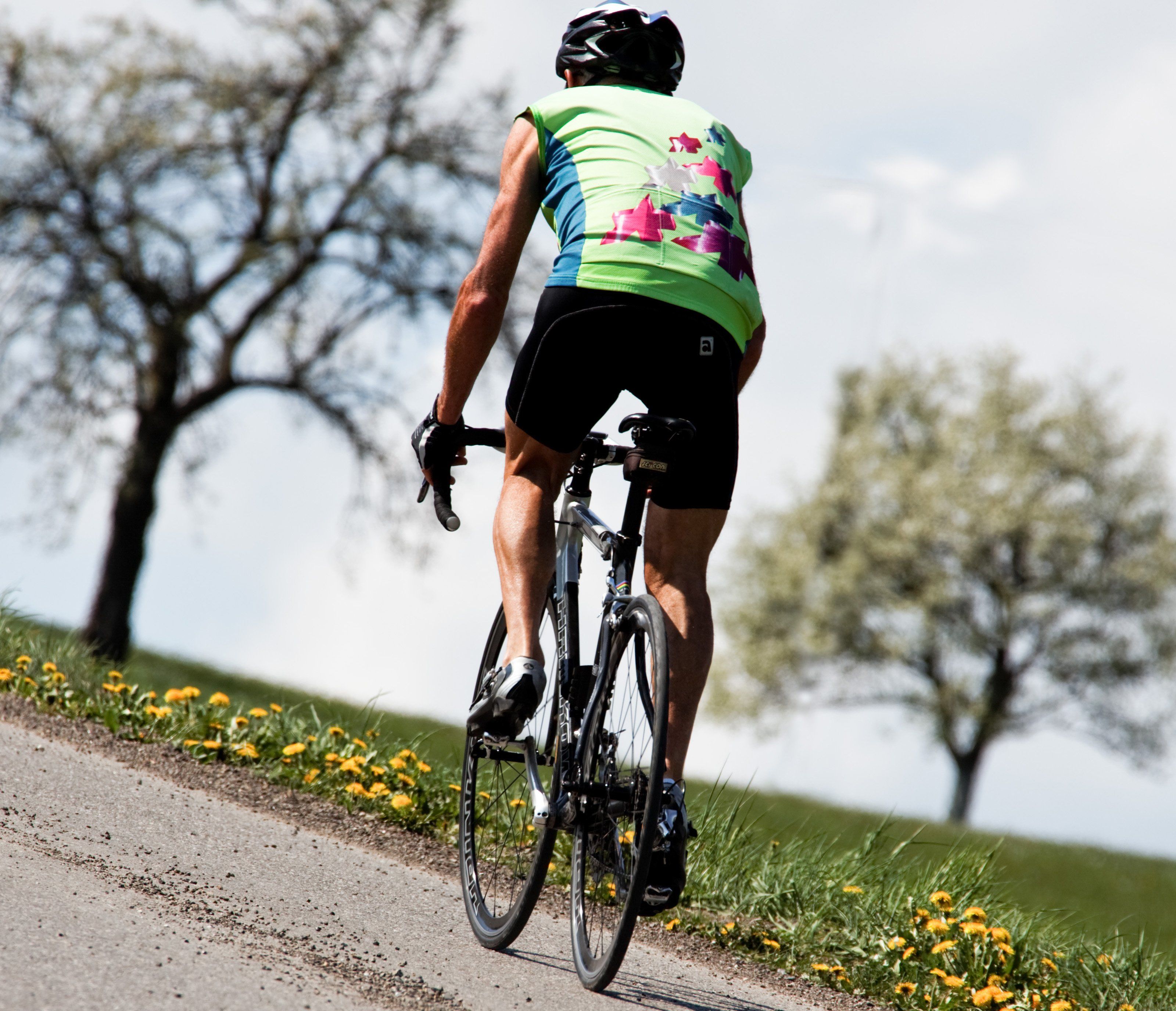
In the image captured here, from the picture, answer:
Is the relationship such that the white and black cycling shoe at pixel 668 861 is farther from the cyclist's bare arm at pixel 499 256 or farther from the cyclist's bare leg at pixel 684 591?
the cyclist's bare arm at pixel 499 256

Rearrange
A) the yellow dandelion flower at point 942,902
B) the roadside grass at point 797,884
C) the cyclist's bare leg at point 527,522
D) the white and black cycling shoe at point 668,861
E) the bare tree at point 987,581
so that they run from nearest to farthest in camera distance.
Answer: the white and black cycling shoe at point 668,861
the cyclist's bare leg at point 527,522
the roadside grass at point 797,884
the yellow dandelion flower at point 942,902
the bare tree at point 987,581

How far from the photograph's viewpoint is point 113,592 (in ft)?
51.7

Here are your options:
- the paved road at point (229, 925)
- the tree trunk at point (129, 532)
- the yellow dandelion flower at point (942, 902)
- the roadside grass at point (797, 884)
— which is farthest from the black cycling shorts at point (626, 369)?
the tree trunk at point (129, 532)

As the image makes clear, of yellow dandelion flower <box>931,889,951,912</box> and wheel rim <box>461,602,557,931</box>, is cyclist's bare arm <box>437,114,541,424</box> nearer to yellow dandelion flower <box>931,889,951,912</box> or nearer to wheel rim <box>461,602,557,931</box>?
wheel rim <box>461,602,557,931</box>

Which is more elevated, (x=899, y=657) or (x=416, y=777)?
(x=899, y=657)

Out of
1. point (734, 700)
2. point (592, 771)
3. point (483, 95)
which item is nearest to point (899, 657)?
point (734, 700)

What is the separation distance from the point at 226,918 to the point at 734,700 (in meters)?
22.9

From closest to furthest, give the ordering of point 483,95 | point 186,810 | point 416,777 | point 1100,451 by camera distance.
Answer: point 186,810, point 416,777, point 483,95, point 1100,451

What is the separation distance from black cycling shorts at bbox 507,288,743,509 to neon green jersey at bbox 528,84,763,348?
1.7 inches

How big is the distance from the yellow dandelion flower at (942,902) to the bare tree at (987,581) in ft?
68.0

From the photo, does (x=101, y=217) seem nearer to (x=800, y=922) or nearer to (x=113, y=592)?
(x=113, y=592)

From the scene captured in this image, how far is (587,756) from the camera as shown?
9.54 feet

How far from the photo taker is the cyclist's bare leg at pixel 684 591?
9.64 ft

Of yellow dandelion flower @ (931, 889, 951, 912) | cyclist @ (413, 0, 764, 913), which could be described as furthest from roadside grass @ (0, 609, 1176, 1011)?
cyclist @ (413, 0, 764, 913)
